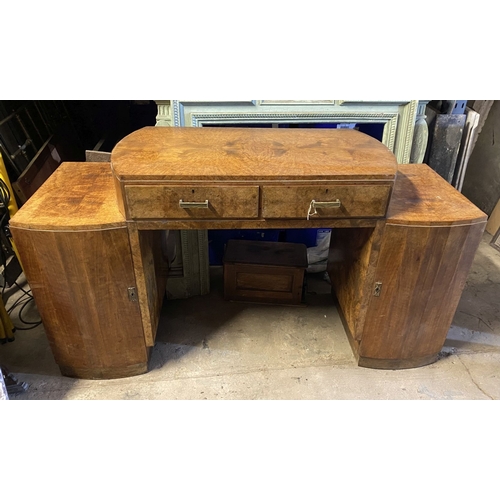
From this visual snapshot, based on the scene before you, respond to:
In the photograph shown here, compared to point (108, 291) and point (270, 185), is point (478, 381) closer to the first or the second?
point (270, 185)

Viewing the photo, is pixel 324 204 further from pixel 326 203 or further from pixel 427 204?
pixel 427 204

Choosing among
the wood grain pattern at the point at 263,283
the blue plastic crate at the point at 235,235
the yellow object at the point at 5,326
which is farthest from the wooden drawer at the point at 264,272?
the yellow object at the point at 5,326

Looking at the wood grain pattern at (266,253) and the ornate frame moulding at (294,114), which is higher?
the ornate frame moulding at (294,114)

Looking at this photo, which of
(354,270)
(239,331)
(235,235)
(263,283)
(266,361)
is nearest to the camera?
(354,270)

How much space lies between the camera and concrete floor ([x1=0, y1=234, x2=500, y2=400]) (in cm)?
171

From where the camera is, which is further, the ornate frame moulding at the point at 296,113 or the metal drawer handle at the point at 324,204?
the ornate frame moulding at the point at 296,113

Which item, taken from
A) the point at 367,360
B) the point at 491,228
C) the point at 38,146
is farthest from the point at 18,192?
the point at 491,228

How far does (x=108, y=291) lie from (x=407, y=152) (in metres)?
1.59

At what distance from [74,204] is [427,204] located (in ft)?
4.44

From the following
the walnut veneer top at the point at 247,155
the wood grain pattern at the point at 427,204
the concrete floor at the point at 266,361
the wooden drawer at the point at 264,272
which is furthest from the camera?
the wooden drawer at the point at 264,272

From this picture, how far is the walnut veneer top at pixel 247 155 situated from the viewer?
1332mm

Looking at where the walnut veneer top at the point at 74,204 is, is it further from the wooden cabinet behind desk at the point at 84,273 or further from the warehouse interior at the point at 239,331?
the warehouse interior at the point at 239,331

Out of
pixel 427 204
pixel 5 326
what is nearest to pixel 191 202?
pixel 427 204

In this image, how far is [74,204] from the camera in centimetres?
149
